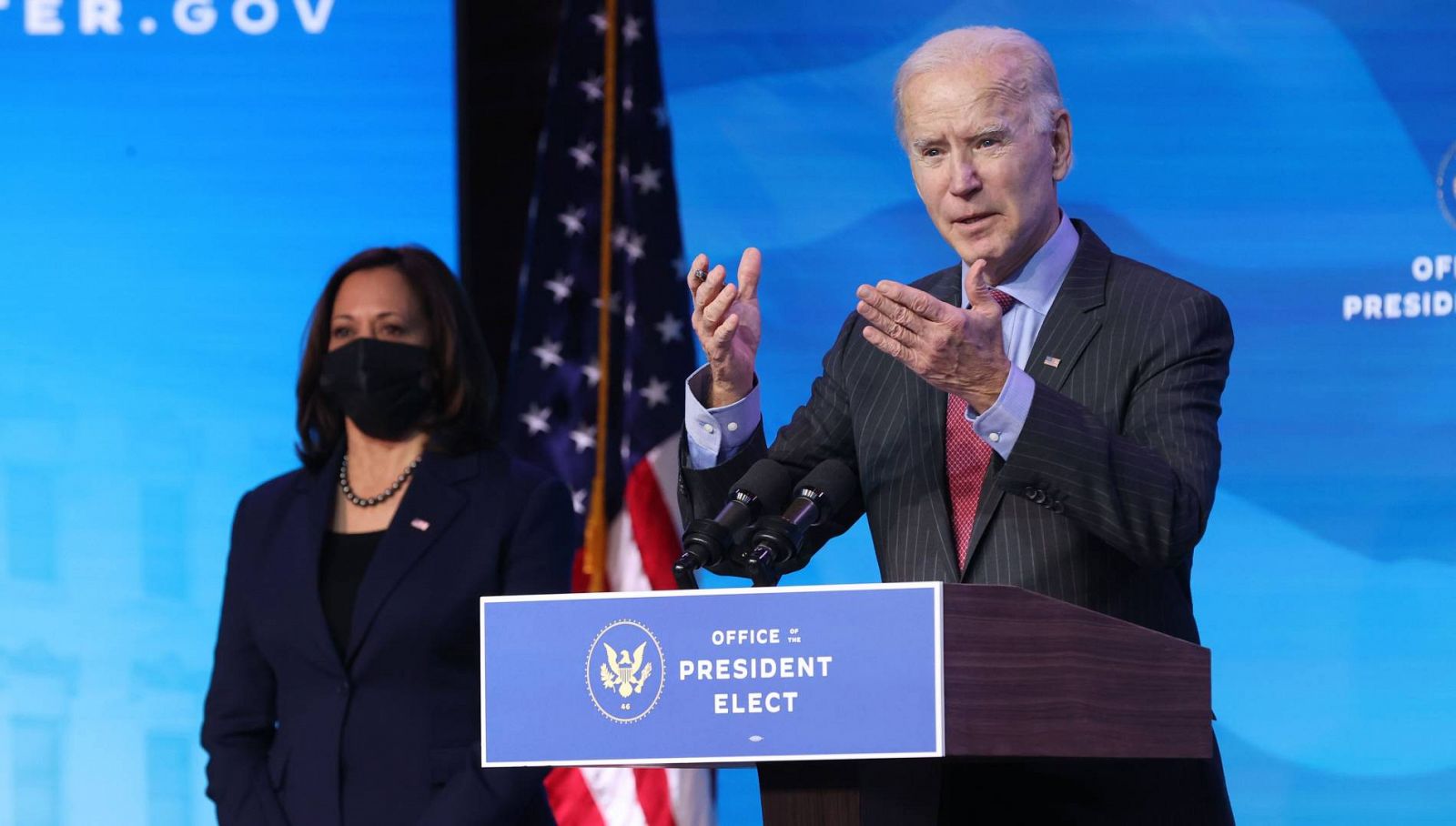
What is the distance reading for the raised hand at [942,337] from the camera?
1.83 metres

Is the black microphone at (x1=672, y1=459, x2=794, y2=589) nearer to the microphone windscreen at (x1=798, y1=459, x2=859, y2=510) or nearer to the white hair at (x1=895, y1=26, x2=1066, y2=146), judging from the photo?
the microphone windscreen at (x1=798, y1=459, x2=859, y2=510)

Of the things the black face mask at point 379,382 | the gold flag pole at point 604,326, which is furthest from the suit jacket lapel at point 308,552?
the gold flag pole at point 604,326

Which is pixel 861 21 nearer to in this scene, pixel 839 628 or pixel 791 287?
pixel 791 287

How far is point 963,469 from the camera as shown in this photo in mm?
2162

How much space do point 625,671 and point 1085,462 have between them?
1.80ft

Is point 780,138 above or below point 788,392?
above

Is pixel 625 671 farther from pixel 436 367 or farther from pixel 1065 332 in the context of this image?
pixel 436 367

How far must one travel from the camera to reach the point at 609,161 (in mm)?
4324

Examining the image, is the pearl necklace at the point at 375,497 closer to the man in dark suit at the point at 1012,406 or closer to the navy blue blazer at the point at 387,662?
the navy blue blazer at the point at 387,662

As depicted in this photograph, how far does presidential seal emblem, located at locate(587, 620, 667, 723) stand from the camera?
5.52ft

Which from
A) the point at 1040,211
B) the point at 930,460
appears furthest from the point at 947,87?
the point at 930,460

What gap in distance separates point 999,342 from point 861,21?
8.46 feet

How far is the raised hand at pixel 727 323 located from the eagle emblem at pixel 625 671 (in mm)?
481

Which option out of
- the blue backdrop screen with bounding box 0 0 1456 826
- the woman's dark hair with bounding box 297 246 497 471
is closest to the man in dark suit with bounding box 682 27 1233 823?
the woman's dark hair with bounding box 297 246 497 471
